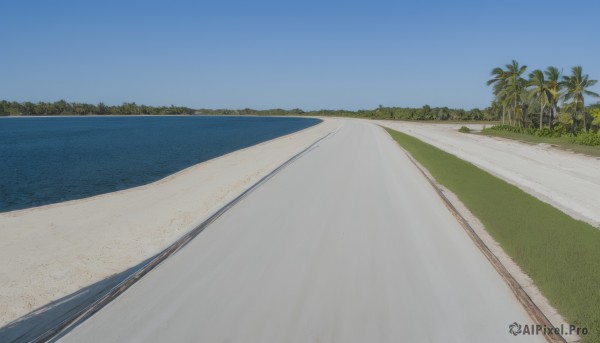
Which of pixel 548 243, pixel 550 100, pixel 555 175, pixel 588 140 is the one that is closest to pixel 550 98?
pixel 550 100

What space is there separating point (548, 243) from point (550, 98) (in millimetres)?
65079

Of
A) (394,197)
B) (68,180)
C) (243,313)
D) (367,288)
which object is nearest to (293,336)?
(243,313)

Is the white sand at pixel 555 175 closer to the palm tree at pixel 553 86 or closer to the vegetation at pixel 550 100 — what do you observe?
the vegetation at pixel 550 100

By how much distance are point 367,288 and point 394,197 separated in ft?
33.0

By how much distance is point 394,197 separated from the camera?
60.7 ft

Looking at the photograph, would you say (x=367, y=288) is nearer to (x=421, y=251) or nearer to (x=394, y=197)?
(x=421, y=251)

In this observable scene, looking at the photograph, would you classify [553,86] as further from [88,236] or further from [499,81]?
[88,236]

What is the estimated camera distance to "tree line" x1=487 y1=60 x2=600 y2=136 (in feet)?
187

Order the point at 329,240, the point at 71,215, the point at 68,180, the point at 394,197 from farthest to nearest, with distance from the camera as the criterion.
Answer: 1. the point at 68,180
2. the point at 394,197
3. the point at 71,215
4. the point at 329,240

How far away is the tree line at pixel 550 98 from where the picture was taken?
56.9m

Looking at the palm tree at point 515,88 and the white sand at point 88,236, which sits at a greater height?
the palm tree at point 515,88

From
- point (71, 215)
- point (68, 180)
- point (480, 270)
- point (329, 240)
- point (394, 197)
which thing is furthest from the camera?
point (68, 180)

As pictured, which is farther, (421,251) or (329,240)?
(329,240)

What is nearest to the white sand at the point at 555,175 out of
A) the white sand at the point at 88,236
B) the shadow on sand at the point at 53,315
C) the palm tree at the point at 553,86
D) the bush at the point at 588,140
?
the bush at the point at 588,140
